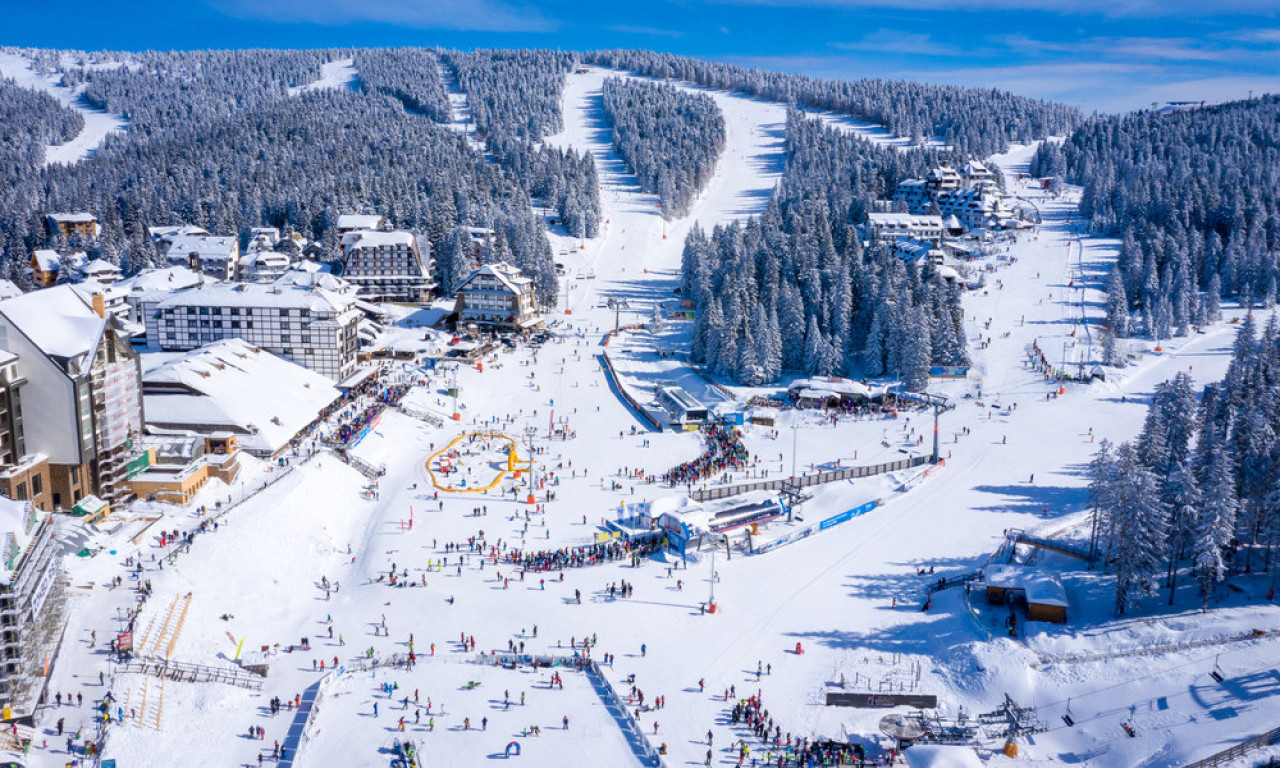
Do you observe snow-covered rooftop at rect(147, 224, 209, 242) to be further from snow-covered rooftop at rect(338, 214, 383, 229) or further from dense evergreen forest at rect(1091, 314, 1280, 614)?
dense evergreen forest at rect(1091, 314, 1280, 614)

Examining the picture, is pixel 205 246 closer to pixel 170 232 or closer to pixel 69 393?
pixel 170 232

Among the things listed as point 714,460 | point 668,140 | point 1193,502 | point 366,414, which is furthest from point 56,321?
point 668,140

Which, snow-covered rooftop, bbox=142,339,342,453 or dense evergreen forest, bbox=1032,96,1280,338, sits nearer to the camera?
snow-covered rooftop, bbox=142,339,342,453

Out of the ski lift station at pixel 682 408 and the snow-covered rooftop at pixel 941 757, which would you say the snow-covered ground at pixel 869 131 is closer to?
the ski lift station at pixel 682 408

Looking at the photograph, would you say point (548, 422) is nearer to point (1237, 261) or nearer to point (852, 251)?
point (852, 251)

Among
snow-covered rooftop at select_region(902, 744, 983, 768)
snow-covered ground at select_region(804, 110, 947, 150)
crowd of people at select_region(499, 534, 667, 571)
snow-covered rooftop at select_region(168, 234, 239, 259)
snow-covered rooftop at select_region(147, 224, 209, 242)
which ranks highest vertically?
snow-covered ground at select_region(804, 110, 947, 150)

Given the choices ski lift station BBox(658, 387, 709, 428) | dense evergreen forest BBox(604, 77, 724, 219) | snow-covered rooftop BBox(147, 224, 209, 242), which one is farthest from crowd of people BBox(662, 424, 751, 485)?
dense evergreen forest BBox(604, 77, 724, 219)
